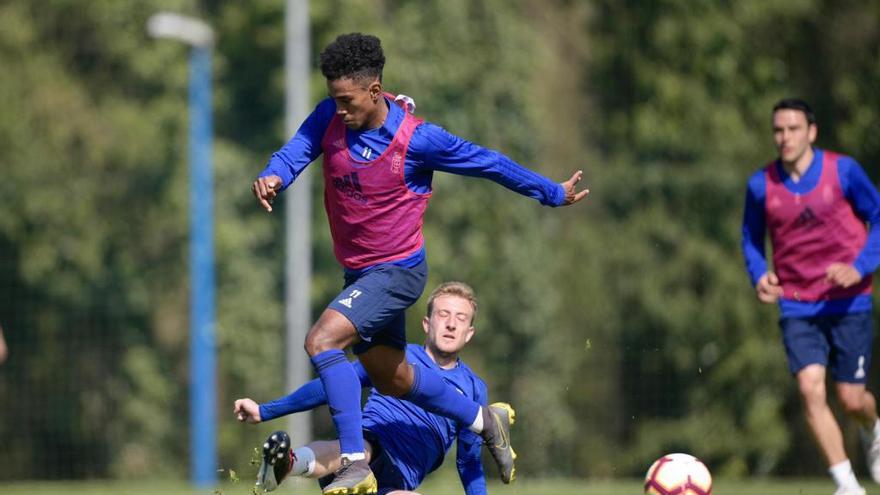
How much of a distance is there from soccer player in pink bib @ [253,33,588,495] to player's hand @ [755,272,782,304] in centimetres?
206

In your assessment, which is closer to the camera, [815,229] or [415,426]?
[415,426]

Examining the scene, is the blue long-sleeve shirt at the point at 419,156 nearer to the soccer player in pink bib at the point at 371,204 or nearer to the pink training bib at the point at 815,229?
the soccer player in pink bib at the point at 371,204

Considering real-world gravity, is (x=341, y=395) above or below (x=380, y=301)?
below

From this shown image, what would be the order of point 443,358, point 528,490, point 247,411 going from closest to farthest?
point 247,411 < point 443,358 < point 528,490

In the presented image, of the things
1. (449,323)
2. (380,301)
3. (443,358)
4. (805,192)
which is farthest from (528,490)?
(380,301)

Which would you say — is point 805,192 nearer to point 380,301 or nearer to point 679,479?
point 679,479

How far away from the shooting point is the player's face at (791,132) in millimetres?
8992

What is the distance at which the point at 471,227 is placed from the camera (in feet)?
70.3

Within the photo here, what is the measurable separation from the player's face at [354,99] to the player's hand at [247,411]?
155 cm

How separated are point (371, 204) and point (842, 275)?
3.10 m

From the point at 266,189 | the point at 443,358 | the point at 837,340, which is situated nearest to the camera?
the point at 266,189

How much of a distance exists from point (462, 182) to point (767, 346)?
505cm

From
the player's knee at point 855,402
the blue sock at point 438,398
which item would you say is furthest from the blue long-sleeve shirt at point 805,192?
the blue sock at point 438,398

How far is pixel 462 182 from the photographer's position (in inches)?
840
